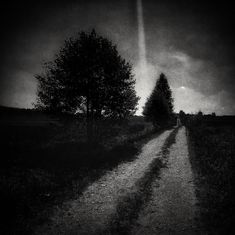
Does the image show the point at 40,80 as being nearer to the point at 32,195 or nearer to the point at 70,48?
the point at 70,48

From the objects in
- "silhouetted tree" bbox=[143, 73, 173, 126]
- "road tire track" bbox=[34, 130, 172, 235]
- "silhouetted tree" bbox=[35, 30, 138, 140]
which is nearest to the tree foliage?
"silhouetted tree" bbox=[35, 30, 138, 140]

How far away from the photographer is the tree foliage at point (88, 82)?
60.5 ft

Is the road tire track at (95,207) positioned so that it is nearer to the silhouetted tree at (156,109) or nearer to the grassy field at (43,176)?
the grassy field at (43,176)

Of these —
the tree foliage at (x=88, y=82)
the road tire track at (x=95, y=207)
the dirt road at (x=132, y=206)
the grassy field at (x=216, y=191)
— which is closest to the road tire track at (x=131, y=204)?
the dirt road at (x=132, y=206)

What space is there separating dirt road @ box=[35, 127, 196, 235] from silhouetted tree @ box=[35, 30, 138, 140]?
8832 millimetres

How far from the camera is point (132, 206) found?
716 cm

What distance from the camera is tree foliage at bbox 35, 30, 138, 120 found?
18.5 meters

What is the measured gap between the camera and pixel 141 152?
17094mm

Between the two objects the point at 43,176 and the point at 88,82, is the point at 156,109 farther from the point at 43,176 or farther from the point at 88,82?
the point at 43,176

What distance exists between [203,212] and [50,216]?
17.3ft

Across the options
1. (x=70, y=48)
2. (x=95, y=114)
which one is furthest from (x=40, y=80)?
(x=95, y=114)

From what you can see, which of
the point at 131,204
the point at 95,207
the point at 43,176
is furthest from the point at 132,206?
the point at 43,176

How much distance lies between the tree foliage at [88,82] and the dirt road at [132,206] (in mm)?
8838

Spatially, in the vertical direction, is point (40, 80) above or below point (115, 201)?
above
